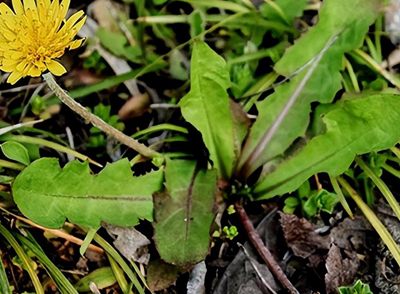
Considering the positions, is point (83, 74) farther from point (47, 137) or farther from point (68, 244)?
point (68, 244)

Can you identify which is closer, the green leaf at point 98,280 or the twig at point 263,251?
the twig at point 263,251

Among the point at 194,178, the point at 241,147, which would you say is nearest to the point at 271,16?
the point at 241,147

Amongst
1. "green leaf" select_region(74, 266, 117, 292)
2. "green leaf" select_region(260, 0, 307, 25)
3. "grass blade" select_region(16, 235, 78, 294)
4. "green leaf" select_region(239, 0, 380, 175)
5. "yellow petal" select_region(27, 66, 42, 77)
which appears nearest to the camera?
"yellow petal" select_region(27, 66, 42, 77)

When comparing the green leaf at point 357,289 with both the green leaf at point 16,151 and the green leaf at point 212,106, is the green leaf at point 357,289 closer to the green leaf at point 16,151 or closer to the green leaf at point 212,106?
the green leaf at point 212,106

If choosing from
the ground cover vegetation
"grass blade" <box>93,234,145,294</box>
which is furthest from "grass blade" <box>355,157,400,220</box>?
"grass blade" <box>93,234,145,294</box>

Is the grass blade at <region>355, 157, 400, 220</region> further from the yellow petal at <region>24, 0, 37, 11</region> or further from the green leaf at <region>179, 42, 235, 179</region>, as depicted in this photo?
the yellow petal at <region>24, 0, 37, 11</region>

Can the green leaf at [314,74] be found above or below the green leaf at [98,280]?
above

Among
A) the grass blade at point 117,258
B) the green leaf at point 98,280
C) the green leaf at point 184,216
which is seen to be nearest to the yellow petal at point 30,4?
the green leaf at point 184,216
